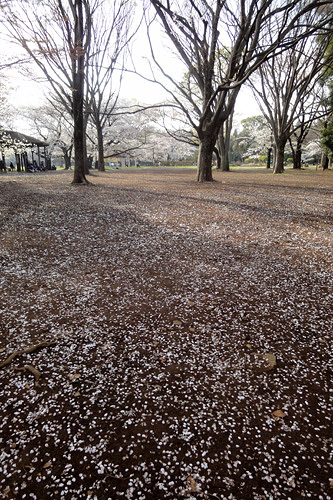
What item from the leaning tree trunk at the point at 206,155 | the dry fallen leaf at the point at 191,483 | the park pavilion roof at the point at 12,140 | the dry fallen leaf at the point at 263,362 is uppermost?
the park pavilion roof at the point at 12,140

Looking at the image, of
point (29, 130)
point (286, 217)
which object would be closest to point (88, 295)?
point (286, 217)

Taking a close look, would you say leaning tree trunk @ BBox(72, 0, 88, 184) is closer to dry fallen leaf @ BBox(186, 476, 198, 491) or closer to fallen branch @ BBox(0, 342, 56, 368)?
fallen branch @ BBox(0, 342, 56, 368)

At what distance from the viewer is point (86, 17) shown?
37.6 feet

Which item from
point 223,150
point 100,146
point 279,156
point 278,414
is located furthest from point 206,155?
point 223,150

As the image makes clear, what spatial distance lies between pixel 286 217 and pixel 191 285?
4826 millimetres

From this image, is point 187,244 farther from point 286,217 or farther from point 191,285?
point 286,217

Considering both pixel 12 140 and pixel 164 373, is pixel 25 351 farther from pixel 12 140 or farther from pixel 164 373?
pixel 12 140

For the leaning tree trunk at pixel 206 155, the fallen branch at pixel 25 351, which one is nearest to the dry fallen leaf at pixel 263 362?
the fallen branch at pixel 25 351

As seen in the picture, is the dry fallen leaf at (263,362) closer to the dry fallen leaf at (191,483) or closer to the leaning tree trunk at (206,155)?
the dry fallen leaf at (191,483)

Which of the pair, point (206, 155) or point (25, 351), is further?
point (206, 155)

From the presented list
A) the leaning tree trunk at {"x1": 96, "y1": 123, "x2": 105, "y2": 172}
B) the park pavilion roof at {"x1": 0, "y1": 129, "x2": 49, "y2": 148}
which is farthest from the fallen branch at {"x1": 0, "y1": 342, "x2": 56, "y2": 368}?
the park pavilion roof at {"x1": 0, "y1": 129, "x2": 49, "y2": 148}

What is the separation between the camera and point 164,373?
2061mm

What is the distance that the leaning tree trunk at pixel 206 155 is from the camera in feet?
43.9

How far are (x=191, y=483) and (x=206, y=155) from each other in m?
14.0
